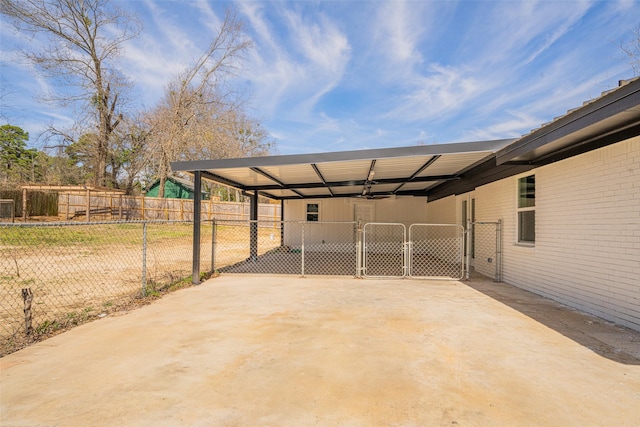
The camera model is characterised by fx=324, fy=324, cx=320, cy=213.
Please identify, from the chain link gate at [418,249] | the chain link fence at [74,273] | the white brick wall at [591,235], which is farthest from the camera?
the chain link gate at [418,249]

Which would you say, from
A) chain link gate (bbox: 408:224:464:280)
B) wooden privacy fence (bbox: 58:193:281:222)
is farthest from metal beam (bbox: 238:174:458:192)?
wooden privacy fence (bbox: 58:193:281:222)

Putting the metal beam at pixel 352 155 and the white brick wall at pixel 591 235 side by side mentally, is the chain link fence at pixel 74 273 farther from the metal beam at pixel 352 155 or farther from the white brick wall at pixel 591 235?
the white brick wall at pixel 591 235

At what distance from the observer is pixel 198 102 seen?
974 inches

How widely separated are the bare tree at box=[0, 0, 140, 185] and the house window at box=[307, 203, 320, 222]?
17.1 metres

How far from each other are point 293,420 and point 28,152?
139ft

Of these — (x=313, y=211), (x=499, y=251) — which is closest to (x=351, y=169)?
(x=499, y=251)

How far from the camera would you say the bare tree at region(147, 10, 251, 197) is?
2381 cm

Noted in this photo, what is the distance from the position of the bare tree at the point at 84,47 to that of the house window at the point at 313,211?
17.1 m

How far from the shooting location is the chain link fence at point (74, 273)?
414cm

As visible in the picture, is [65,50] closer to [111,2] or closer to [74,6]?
[74,6]

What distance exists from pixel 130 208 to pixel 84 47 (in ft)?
36.7

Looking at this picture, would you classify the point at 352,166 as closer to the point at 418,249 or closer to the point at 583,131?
the point at 583,131

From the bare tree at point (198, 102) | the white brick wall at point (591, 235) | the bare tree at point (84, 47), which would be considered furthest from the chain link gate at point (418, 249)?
the bare tree at point (84, 47)

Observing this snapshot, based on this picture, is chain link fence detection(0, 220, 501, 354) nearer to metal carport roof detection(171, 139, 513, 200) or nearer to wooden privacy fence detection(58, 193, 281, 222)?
metal carport roof detection(171, 139, 513, 200)
